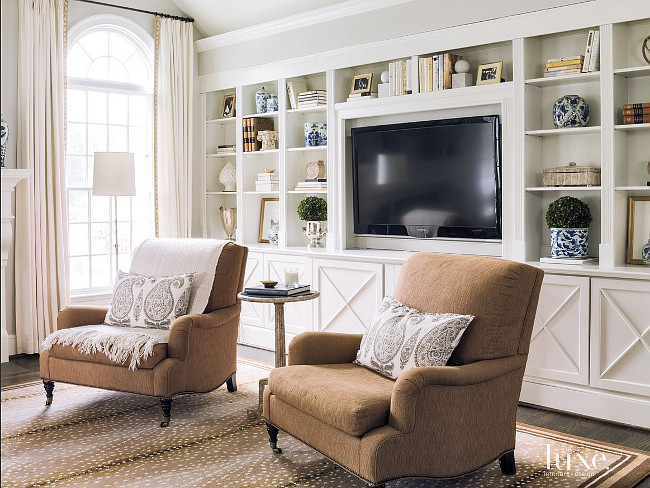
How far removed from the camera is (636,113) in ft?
12.2

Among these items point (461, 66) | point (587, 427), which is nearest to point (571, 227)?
point (587, 427)

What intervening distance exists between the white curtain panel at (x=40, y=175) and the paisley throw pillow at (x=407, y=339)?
10.2 feet

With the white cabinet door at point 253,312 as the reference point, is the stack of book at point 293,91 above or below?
above

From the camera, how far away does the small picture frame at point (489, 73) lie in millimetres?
4258

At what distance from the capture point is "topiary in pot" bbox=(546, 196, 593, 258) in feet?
12.8

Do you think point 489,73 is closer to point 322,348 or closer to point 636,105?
point 636,105

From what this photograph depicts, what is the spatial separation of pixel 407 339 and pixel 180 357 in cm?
135

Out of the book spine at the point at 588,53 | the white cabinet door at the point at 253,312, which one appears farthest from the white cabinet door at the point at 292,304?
the book spine at the point at 588,53

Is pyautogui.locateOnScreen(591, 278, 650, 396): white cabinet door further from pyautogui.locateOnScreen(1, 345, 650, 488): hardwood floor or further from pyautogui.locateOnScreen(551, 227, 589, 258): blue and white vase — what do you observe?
pyautogui.locateOnScreen(551, 227, 589, 258): blue and white vase

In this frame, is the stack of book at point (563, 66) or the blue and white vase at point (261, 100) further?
the blue and white vase at point (261, 100)

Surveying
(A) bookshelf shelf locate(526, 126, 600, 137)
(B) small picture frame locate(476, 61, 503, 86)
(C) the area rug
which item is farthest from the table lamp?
(A) bookshelf shelf locate(526, 126, 600, 137)

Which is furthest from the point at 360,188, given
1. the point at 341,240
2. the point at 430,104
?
the point at 430,104

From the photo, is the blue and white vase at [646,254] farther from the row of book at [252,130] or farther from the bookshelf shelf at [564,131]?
the row of book at [252,130]

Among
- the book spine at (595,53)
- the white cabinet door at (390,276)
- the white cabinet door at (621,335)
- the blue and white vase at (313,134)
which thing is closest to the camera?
the white cabinet door at (621,335)
